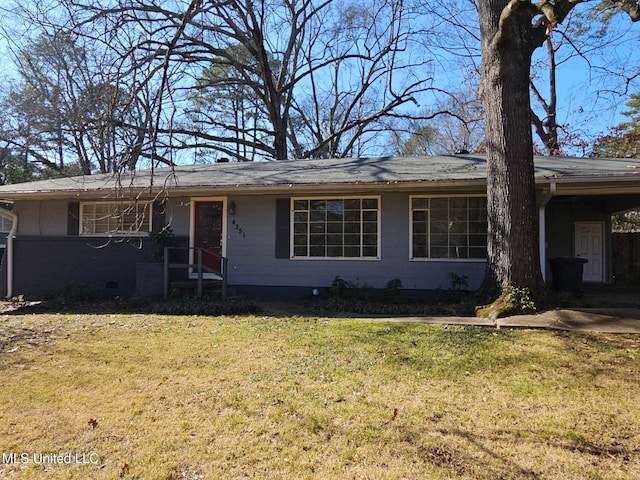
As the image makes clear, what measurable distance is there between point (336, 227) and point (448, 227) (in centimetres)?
248

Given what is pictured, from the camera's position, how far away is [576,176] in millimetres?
7668

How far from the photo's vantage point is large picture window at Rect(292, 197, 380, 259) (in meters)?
9.54

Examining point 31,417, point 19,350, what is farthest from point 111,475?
point 19,350

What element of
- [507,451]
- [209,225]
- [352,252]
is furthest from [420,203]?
[507,451]

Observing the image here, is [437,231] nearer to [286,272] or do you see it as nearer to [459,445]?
[286,272]

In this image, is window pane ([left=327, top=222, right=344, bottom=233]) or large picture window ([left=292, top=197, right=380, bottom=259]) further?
window pane ([left=327, top=222, right=344, bottom=233])

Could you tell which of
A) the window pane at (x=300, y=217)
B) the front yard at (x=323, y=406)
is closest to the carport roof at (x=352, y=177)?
the window pane at (x=300, y=217)

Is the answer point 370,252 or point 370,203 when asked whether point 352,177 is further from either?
point 370,252

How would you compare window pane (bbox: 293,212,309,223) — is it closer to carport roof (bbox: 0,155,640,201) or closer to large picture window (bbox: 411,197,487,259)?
carport roof (bbox: 0,155,640,201)

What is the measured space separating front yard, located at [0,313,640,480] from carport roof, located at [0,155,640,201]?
3.41m

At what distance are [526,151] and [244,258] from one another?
6354 mm

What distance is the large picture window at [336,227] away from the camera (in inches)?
376

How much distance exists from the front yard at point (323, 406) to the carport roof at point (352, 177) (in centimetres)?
341

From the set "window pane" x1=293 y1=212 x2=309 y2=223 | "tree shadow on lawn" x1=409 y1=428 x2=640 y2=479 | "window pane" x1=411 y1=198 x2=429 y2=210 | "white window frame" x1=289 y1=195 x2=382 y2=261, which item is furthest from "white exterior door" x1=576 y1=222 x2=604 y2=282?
"tree shadow on lawn" x1=409 y1=428 x2=640 y2=479
